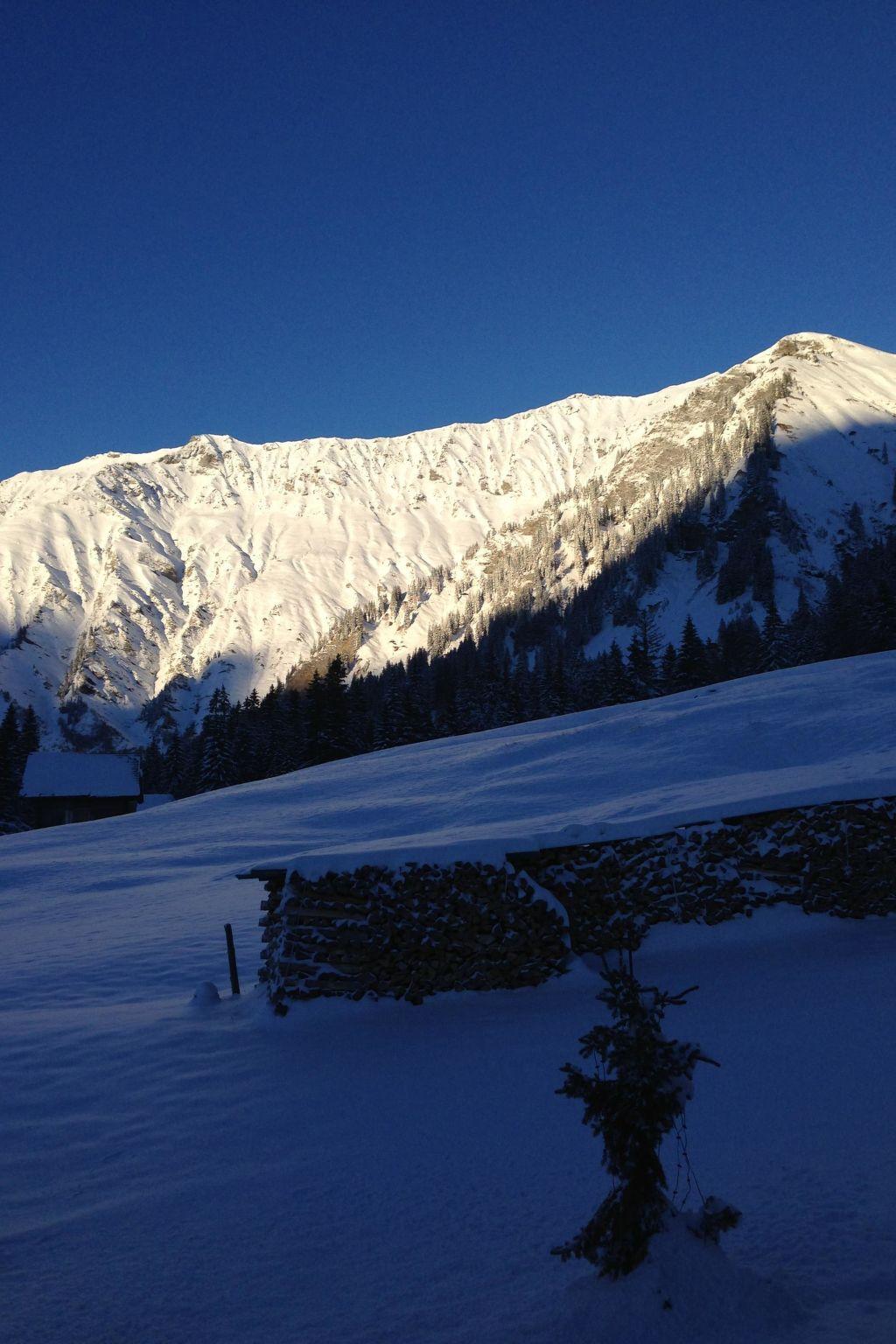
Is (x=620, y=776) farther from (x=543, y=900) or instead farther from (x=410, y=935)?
(x=410, y=935)

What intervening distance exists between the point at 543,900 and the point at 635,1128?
21.3 feet

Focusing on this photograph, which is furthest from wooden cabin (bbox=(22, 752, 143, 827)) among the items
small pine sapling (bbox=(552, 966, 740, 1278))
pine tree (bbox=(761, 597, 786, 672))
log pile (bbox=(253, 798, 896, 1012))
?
small pine sapling (bbox=(552, 966, 740, 1278))

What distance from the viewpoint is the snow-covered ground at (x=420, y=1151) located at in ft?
13.1

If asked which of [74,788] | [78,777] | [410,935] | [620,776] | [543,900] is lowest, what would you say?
[410,935]

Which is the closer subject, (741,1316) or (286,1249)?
(741,1316)

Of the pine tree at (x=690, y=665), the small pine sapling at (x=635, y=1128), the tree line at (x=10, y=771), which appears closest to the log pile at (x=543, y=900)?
the small pine sapling at (x=635, y=1128)

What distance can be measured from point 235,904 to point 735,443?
175951 millimetres

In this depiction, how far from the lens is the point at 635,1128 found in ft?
12.3

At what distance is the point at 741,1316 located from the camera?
3553mm

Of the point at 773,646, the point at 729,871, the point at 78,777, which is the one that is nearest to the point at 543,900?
the point at 729,871

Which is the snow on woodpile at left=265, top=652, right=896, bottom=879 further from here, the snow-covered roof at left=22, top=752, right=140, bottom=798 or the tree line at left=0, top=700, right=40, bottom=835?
the tree line at left=0, top=700, right=40, bottom=835

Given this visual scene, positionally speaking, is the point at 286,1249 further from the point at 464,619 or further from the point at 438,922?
the point at 464,619

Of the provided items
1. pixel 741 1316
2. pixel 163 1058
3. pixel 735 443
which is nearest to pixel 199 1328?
pixel 741 1316

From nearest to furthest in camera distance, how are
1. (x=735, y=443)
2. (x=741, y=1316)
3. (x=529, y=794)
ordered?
(x=741, y=1316) < (x=529, y=794) < (x=735, y=443)
